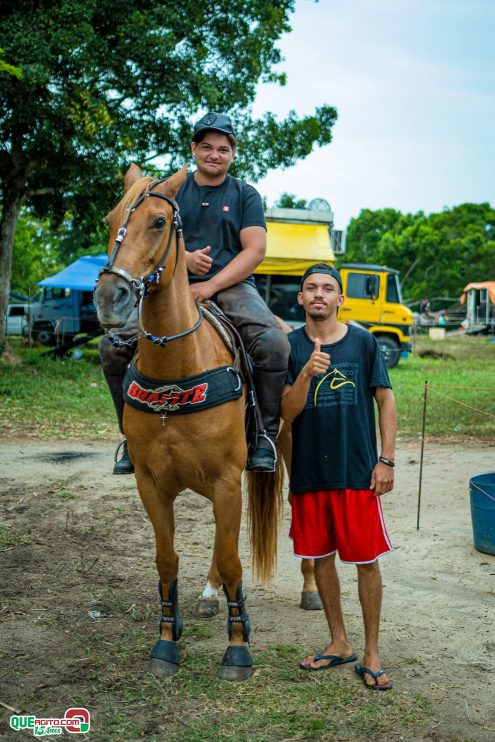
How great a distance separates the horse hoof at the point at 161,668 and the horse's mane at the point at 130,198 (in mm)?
2330

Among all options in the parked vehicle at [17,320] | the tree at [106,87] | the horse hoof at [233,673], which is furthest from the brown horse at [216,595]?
the parked vehicle at [17,320]

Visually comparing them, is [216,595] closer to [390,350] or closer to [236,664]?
[236,664]

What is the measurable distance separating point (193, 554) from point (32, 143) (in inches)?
506

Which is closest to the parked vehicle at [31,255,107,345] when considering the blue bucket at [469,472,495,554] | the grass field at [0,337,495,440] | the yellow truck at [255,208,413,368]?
the grass field at [0,337,495,440]

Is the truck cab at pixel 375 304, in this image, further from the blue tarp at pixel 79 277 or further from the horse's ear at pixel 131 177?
the horse's ear at pixel 131 177

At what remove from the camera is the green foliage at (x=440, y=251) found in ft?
165

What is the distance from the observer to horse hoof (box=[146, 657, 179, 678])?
3877 millimetres

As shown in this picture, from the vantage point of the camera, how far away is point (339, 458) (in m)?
3.79

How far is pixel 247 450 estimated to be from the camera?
166 inches

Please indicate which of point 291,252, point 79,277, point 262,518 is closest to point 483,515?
point 262,518

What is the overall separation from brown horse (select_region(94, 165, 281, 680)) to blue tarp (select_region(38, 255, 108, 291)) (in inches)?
847

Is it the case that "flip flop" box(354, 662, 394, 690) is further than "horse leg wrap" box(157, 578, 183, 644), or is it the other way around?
"horse leg wrap" box(157, 578, 183, 644)

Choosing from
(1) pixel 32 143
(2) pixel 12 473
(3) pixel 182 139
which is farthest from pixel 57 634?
(3) pixel 182 139

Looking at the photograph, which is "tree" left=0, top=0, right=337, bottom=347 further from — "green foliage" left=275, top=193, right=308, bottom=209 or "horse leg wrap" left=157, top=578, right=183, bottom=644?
"green foliage" left=275, top=193, right=308, bottom=209
